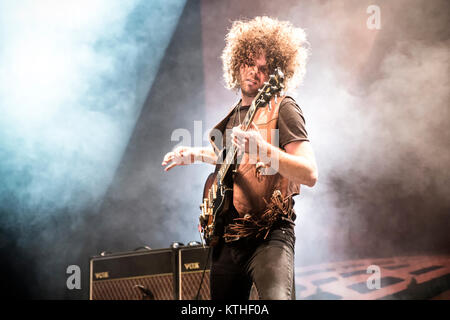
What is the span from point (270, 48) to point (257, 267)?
117 centimetres

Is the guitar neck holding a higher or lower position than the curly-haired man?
higher

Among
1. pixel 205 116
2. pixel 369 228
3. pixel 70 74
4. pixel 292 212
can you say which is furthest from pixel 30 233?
pixel 292 212

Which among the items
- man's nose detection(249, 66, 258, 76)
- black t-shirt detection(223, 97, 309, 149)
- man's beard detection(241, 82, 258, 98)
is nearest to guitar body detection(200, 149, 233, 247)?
black t-shirt detection(223, 97, 309, 149)

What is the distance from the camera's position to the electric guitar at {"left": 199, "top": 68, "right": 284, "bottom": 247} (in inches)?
67.8

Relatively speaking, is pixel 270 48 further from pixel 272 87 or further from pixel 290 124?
pixel 290 124

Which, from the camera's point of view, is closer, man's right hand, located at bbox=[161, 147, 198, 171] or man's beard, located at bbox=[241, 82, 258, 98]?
man's beard, located at bbox=[241, 82, 258, 98]

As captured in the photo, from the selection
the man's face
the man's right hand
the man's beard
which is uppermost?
the man's face

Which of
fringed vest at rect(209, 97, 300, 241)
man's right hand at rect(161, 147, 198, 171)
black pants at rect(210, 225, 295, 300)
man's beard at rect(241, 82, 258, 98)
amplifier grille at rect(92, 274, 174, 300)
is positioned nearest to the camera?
black pants at rect(210, 225, 295, 300)

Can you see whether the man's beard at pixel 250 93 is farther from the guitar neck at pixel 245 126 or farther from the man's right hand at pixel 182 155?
the man's right hand at pixel 182 155

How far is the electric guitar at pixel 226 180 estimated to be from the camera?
1722 mm

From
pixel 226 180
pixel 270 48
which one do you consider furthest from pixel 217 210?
pixel 270 48

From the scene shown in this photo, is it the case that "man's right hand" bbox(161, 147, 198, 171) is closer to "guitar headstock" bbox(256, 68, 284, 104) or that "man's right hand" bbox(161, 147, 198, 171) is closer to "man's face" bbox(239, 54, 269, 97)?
"man's face" bbox(239, 54, 269, 97)

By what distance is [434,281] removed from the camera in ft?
11.0

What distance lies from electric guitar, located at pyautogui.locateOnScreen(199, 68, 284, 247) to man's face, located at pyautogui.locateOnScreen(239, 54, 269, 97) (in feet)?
0.59
